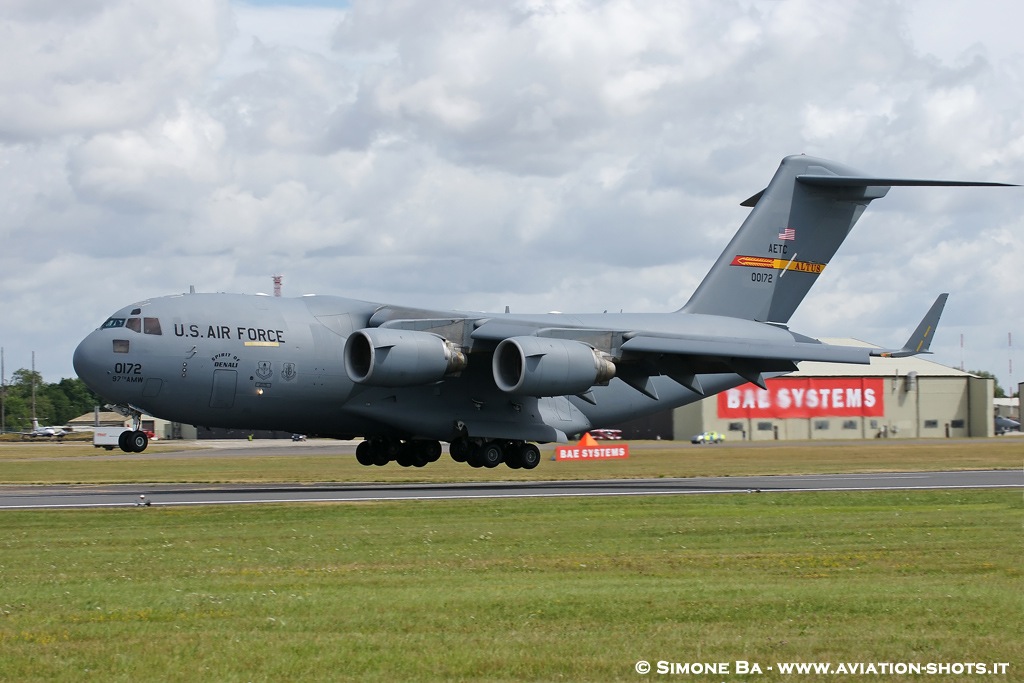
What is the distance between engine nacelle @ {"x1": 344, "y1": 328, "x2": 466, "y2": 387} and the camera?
79.8 ft

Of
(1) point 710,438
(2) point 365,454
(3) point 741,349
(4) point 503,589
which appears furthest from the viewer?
(1) point 710,438

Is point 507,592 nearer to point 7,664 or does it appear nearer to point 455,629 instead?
point 455,629

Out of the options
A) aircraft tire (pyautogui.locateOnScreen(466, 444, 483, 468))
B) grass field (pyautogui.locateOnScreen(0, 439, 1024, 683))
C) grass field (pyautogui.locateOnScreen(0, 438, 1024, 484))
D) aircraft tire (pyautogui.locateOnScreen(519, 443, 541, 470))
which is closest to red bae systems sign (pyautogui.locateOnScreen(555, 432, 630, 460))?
grass field (pyautogui.locateOnScreen(0, 438, 1024, 484))

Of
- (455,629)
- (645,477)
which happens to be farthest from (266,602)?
(645,477)

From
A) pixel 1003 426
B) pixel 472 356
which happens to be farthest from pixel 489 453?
pixel 1003 426

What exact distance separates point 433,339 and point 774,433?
44138 mm

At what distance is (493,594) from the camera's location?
10672 mm

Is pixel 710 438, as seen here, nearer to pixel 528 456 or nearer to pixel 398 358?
pixel 528 456

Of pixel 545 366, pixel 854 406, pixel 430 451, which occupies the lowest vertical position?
pixel 430 451

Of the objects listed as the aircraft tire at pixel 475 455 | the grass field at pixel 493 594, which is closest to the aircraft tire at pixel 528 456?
the aircraft tire at pixel 475 455

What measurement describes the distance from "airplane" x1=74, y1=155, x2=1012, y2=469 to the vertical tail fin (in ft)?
0.11

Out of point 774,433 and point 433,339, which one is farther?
point 774,433

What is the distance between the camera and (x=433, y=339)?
993 inches

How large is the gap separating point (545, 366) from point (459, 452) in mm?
3444
